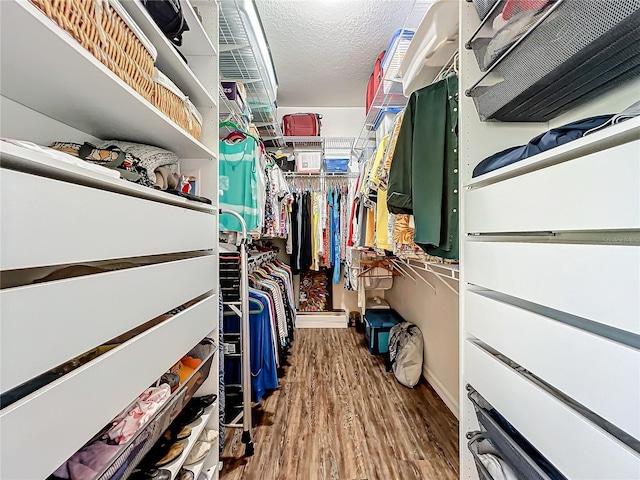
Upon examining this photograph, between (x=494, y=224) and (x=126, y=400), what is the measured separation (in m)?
1.07

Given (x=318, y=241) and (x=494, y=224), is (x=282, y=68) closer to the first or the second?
(x=318, y=241)

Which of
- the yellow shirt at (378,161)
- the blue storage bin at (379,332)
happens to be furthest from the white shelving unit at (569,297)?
the blue storage bin at (379,332)

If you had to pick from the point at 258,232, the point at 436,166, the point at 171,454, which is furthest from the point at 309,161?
the point at 171,454

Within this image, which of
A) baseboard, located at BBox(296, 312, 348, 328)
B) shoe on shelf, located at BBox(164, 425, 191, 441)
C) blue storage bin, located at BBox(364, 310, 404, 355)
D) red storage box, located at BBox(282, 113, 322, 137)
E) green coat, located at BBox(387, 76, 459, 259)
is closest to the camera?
shoe on shelf, located at BBox(164, 425, 191, 441)

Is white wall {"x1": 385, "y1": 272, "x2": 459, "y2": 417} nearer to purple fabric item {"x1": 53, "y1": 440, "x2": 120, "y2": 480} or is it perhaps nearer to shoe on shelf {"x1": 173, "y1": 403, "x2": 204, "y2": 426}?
shoe on shelf {"x1": 173, "y1": 403, "x2": 204, "y2": 426}

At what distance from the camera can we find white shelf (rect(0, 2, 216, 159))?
1.69ft

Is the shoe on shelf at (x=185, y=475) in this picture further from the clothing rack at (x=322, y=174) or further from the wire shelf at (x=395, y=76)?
the clothing rack at (x=322, y=174)

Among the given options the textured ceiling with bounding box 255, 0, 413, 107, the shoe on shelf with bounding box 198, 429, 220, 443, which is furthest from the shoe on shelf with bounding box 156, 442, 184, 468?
the textured ceiling with bounding box 255, 0, 413, 107

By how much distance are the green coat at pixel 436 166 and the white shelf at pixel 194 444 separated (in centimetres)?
110

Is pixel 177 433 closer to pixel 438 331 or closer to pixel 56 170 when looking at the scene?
pixel 56 170

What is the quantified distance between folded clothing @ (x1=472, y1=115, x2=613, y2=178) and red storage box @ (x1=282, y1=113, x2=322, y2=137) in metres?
2.75

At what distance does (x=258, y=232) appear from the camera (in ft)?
6.63

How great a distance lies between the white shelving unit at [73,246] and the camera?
1.40 ft

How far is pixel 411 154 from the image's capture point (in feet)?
4.18
